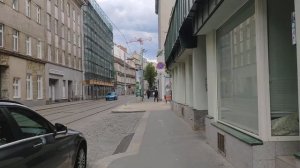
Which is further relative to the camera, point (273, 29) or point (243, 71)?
point (243, 71)

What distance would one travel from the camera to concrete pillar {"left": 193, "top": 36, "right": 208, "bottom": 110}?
1514cm

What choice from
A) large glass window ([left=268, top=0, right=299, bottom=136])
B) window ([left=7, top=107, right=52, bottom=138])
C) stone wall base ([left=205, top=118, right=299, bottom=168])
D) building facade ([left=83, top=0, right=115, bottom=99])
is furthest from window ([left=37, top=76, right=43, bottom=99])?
large glass window ([left=268, top=0, right=299, bottom=136])

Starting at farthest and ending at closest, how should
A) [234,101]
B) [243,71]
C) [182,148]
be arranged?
[182,148], [234,101], [243,71]

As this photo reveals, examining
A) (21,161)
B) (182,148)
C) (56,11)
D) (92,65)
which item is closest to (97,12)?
(92,65)

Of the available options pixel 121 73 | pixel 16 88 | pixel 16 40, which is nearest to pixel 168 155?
pixel 16 88

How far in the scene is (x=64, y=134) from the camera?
6.79 m

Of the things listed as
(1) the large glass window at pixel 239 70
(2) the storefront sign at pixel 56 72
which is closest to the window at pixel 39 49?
(2) the storefront sign at pixel 56 72

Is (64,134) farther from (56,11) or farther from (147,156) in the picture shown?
(56,11)

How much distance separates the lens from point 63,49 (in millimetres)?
59469

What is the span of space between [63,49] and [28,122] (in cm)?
5462

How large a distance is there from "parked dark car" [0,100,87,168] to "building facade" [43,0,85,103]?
Answer: 1772 inches

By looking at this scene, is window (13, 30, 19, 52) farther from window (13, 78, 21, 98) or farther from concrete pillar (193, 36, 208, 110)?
concrete pillar (193, 36, 208, 110)

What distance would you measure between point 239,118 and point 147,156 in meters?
2.59

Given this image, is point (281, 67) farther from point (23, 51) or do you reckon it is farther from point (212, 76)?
point (23, 51)
